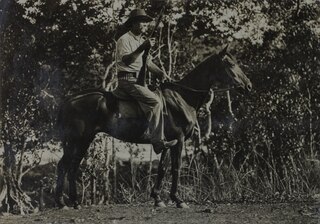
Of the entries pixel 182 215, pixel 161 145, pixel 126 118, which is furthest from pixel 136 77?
pixel 182 215

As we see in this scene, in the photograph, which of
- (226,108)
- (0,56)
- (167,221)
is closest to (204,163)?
(226,108)

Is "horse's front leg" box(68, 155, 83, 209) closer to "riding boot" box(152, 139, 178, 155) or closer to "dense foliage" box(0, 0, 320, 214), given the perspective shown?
"dense foliage" box(0, 0, 320, 214)

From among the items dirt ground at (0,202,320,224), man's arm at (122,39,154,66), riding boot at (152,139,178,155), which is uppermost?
man's arm at (122,39,154,66)

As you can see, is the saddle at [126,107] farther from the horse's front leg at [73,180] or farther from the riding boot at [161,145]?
the horse's front leg at [73,180]

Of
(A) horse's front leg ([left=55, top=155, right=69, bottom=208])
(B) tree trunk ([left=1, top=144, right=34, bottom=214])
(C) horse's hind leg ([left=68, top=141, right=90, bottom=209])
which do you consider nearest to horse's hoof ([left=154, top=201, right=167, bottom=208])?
(C) horse's hind leg ([left=68, top=141, right=90, bottom=209])

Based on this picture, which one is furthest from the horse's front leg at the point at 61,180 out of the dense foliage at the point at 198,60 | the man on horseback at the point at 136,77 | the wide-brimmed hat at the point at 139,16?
the wide-brimmed hat at the point at 139,16

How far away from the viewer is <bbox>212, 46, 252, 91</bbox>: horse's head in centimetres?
627

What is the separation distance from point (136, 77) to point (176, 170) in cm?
118

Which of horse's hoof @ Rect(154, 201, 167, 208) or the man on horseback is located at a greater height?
the man on horseback

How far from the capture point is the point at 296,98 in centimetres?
734

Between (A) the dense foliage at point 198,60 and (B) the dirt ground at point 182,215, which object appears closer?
(B) the dirt ground at point 182,215

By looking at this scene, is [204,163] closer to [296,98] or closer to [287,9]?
[296,98]

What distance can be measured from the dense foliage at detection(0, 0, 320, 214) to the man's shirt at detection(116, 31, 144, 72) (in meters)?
0.54

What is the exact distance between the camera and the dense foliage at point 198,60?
650 cm
